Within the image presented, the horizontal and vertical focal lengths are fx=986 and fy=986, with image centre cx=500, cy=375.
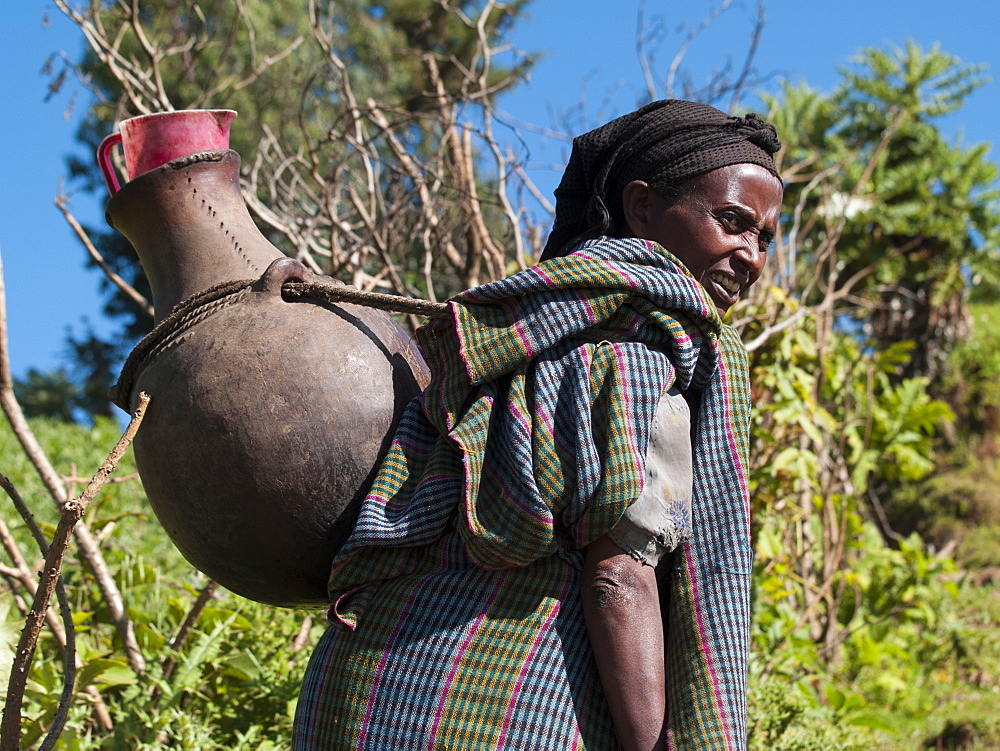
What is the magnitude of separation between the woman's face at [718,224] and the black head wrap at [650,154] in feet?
0.07

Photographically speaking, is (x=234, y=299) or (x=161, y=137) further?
(x=161, y=137)

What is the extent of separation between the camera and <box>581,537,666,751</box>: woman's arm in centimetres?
127

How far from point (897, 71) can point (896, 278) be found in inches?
72.5

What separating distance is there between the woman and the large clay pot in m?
0.07

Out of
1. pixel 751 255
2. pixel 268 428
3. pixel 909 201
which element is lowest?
pixel 268 428

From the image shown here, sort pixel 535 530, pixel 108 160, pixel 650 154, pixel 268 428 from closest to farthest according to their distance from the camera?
pixel 535 530
pixel 268 428
pixel 650 154
pixel 108 160

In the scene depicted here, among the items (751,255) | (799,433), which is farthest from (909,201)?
(751,255)

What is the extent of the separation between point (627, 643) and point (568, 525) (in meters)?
0.17

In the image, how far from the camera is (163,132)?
1.71m

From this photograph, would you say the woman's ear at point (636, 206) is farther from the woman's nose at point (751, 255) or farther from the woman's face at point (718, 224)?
the woman's nose at point (751, 255)

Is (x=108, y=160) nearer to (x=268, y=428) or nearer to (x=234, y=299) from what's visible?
(x=234, y=299)

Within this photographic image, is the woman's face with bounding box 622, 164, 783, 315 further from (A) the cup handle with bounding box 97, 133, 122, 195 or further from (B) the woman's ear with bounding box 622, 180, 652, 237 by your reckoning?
(A) the cup handle with bounding box 97, 133, 122, 195

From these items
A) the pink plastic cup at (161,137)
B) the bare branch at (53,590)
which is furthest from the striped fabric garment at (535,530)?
the pink plastic cup at (161,137)

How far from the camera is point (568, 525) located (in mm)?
1300
